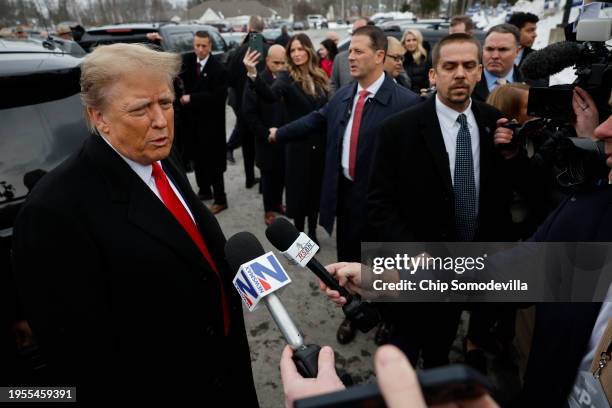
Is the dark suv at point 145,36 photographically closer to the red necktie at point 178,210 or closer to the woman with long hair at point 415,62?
the woman with long hair at point 415,62

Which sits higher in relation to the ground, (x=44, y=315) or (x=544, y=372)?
(x=44, y=315)

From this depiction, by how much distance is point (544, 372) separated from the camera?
1.41 m

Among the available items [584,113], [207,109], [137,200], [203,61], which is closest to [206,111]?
[207,109]

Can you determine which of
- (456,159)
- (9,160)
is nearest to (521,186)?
(456,159)

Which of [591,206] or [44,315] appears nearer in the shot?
[44,315]

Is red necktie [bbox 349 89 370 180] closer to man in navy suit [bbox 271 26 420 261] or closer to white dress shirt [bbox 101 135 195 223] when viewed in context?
man in navy suit [bbox 271 26 420 261]

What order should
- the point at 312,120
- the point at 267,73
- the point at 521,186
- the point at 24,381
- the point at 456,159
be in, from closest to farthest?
1. the point at 24,381
2. the point at 456,159
3. the point at 521,186
4. the point at 312,120
5. the point at 267,73

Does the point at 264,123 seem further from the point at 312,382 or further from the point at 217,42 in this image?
the point at 217,42

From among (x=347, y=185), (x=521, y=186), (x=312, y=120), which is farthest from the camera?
(x=312, y=120)

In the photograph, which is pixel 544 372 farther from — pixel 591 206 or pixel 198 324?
pixel 198 324

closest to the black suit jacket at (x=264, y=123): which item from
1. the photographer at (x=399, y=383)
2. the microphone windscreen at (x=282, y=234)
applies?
the microphone windscreen at (x=282, y=234)

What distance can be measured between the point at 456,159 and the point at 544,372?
1.24 m

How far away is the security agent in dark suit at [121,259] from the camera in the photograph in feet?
4.25

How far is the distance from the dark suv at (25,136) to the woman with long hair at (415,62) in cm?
496
